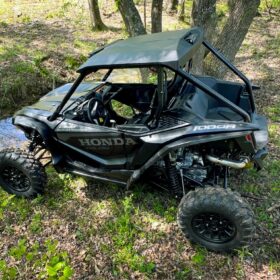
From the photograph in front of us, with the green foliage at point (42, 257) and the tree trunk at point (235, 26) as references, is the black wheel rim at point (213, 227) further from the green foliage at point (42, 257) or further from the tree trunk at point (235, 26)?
the tree trunk at point (235, 26)

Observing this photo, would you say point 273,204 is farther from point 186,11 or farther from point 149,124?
point 186,11

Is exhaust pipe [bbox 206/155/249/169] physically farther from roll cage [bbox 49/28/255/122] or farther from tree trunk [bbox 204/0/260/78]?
tree trunk [bbox 204/0/260/78]

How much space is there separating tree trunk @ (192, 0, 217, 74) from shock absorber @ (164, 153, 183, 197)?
9.86 ft

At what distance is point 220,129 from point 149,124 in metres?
0.75

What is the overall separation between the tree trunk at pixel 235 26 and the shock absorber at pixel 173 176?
10.9 ft

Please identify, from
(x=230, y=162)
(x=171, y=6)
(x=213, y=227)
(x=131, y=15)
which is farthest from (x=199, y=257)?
(x=171, y=6)

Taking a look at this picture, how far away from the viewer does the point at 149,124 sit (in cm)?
348

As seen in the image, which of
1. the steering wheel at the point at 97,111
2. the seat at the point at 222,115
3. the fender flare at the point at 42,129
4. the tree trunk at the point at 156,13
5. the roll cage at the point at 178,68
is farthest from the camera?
the tree trunk at the point at 156,13

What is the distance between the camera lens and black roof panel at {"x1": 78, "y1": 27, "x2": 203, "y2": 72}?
9.66ft

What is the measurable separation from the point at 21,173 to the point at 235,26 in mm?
4222

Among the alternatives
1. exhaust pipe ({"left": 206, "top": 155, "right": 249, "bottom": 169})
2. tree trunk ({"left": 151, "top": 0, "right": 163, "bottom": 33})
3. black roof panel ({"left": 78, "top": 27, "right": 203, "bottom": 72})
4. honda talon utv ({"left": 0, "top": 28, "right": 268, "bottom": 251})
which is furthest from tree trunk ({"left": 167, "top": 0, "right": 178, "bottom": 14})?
exhaust pipe ({"left": 206, "top": 155, "right": 249, "bottom": 169})

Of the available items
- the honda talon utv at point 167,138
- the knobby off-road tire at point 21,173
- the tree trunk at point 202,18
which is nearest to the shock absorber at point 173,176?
the honda talon utv at point 167,138

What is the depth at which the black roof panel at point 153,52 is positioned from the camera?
9.66 ft

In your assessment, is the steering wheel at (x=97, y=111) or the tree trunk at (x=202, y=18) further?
the tree trunk at (x=202, y=18)
